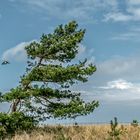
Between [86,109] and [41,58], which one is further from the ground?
[41,58]

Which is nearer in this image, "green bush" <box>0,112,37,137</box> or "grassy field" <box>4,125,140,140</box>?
"grassy field" <box>4,125,140,140</box>

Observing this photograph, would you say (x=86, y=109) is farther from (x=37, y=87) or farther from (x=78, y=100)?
(x=37, y=87)

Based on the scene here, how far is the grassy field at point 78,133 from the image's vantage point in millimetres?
19688

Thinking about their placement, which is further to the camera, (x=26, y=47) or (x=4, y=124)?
(x=26, y=47)

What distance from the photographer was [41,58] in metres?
25.5

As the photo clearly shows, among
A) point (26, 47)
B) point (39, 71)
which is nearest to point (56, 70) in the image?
point (39, 71)

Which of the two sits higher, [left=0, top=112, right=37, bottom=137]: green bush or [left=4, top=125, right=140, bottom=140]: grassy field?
[left=0, top=112, right=37, bottom=137]: green bush

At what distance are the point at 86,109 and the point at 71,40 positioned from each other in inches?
164

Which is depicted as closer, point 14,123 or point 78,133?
point 78,133

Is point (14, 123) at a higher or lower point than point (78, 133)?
higher

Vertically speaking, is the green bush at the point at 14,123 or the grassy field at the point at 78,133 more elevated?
the green bush at the point at 14,123

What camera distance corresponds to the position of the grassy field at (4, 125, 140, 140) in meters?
19.7

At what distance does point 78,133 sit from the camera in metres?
22.3

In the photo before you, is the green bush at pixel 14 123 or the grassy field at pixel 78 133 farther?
the green bush at pixel 14 123
